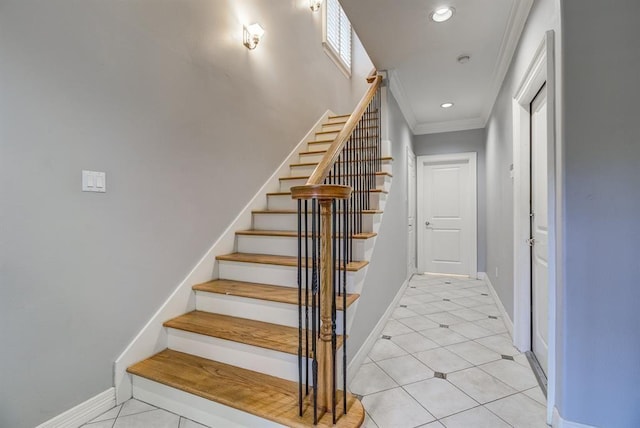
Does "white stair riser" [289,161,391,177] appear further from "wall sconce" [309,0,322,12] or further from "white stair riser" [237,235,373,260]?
"wall sconce" [309,0,322,12]

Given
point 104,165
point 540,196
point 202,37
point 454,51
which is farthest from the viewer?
point 454,51

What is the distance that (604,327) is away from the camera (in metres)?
1.36

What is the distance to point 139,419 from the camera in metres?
1.60

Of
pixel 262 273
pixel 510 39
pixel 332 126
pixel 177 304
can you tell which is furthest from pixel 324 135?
pixel 177 304

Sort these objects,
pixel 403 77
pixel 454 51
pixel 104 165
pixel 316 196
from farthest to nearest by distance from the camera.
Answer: pixel 403 77 < pixel 454 51 < pixel 104 165 < pixel 316 196

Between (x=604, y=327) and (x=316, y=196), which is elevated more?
(x=316, y=196)

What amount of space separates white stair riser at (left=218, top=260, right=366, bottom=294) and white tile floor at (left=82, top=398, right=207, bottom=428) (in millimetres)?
947

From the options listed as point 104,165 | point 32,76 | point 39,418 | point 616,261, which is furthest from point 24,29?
point 616,261

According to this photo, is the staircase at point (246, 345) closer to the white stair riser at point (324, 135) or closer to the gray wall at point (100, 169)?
the gray wall at point (100, 169)

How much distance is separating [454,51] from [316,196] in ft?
7.71

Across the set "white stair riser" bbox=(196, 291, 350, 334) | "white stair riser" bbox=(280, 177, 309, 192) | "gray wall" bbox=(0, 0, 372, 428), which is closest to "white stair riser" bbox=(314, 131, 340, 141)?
"white stair riser" bbox=(280, 177, 309, 192)

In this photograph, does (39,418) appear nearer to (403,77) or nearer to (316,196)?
(316,196)

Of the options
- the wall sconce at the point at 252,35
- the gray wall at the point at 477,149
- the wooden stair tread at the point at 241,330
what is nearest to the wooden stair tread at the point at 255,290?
the wooden stair tread at the point at 241,330

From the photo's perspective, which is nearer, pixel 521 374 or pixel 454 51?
pixel 521 374
